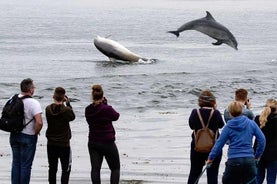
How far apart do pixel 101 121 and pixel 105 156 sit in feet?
2.27

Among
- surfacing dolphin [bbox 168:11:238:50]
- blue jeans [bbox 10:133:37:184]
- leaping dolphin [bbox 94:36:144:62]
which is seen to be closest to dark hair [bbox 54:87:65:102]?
blue jeans [bbox 10:133:37:184]

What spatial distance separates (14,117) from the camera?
1409 cm

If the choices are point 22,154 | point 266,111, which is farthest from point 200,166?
point 22,154

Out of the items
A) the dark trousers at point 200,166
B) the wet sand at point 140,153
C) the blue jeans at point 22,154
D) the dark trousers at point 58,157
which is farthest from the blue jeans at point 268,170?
the blue jeans at point 22,154

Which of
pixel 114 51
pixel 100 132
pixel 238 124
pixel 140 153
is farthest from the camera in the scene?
pixel 114 51

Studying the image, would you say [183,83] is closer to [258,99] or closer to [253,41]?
[258,99]

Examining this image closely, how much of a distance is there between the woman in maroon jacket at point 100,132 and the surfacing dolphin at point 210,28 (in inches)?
392

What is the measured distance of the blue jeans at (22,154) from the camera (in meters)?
14.2

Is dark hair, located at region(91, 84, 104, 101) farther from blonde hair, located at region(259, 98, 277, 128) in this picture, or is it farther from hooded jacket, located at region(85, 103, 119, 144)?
blonde hair, located at region(259, 98, 277, 128)

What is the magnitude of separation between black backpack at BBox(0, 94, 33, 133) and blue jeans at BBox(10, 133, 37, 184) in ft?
0.57

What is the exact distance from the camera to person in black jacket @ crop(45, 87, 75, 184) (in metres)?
14.2

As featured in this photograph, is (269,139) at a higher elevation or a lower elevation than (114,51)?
higher

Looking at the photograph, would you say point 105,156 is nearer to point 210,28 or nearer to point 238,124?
point 238,124

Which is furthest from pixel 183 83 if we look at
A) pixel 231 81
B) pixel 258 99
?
pixel 258 99
